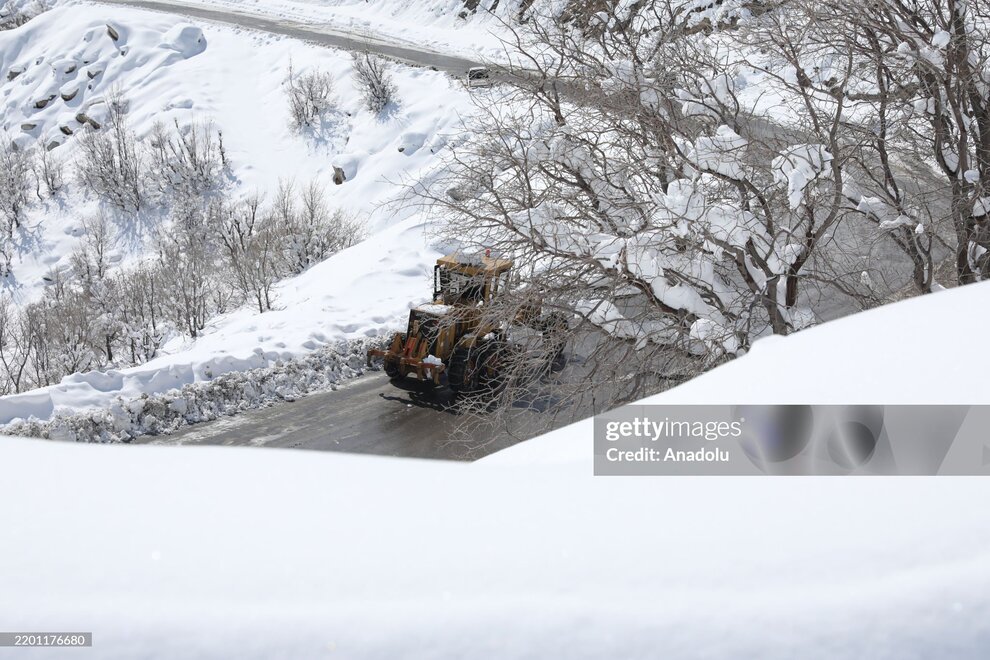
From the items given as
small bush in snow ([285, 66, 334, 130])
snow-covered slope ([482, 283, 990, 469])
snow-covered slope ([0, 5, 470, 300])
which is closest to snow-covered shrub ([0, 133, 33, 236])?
snow-covered slope ([0, 5, 470, 300])

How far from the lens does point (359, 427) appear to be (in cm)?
1253

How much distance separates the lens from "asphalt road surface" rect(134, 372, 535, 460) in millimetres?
11773

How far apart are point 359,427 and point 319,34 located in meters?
41.6

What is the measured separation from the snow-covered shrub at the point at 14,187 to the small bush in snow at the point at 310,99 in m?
14.2

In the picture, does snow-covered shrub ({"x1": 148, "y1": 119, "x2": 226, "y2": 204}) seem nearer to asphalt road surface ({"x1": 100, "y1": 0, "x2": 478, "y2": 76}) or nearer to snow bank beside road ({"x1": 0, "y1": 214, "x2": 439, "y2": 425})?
asphalt road surface ({"x1": 100, "y1": 0, "x2": 478, "y2": 76})

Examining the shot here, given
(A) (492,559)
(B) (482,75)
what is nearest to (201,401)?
(B) (482,75)

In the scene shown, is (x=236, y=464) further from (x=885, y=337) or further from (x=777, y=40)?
(x=777, y=40)

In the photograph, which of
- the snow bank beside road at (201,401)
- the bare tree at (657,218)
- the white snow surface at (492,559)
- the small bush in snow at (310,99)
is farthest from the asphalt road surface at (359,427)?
the small bush in snow at (310,99)

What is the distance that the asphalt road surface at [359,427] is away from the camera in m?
11.8

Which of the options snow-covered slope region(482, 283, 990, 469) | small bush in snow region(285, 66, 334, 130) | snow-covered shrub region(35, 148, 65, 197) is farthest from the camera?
snow-covered shrub region(35, 148, 65, 197)

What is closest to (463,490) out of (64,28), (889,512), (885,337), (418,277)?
(889,512)

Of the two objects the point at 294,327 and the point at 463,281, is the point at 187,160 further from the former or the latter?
the point at 463,281

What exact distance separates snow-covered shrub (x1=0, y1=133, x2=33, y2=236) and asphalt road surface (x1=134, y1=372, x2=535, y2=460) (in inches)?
1349

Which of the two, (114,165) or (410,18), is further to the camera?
(410,18)
